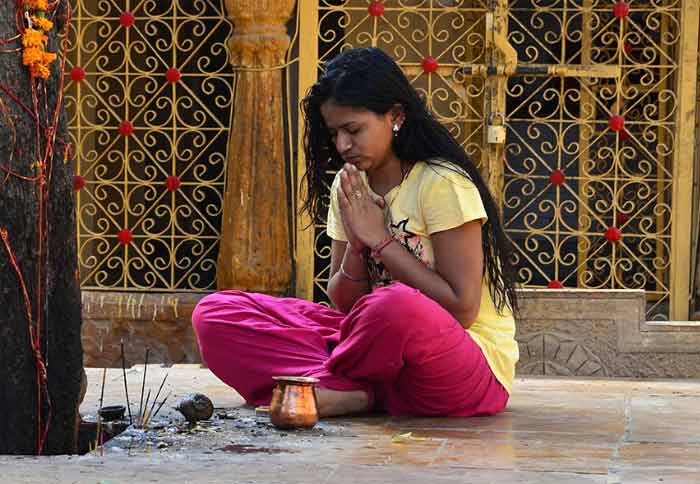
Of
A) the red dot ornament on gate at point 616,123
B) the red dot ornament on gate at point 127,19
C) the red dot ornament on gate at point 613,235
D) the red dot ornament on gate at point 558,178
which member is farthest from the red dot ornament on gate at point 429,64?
the red dot ornament on gate at point 127,19

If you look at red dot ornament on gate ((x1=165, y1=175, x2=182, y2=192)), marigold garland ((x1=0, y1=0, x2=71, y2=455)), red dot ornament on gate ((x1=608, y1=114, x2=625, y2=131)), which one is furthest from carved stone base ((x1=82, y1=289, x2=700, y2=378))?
marigold garland ((x1=0, y1=0, x2=71, y2=455))

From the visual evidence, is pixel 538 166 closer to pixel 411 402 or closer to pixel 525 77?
pixel 525 77

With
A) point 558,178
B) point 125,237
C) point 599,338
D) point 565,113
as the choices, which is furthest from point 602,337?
point 125,237

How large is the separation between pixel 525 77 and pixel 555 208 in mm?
805

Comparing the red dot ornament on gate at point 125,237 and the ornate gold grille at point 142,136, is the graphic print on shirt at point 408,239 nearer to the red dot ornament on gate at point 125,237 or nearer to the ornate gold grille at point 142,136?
the ornate gold grille at point 142,136

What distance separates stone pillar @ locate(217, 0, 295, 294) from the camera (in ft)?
23.9

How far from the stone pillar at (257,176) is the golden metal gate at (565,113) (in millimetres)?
159

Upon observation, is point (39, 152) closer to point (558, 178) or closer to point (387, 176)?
point (387, 176)

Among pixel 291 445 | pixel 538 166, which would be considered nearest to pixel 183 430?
pixel 291 445

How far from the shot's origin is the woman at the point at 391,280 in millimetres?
4293

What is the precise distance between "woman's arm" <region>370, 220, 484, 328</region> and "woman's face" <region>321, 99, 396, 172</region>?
0.32m

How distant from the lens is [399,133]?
14.8 ft

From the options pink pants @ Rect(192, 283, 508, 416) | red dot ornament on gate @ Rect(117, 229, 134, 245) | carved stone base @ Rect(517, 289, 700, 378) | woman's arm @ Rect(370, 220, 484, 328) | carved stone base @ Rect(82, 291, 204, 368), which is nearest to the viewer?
pink pants @ Rect(192, 283, 508, 416)

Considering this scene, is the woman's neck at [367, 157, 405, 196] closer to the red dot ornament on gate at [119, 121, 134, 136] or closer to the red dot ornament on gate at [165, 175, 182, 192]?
the red dot ornament on gate at [165, 175, 182, 192]
